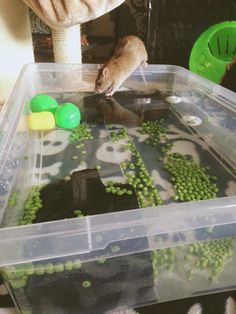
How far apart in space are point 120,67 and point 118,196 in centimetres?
64

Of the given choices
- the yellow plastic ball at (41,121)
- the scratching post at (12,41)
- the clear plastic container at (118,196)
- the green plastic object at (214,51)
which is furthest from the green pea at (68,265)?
the green plastic object at (214,51)

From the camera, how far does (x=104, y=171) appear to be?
947 millimetres

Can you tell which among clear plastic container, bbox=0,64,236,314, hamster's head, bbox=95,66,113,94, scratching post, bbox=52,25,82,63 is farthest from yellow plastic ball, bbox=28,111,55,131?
scratching post, bbox=52,25,82,63

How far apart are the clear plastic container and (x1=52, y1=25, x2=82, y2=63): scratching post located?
0.13m

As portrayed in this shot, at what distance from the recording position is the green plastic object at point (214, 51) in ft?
4.96

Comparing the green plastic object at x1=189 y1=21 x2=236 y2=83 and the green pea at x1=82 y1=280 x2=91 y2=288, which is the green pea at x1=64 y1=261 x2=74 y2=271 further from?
the green plastic object at x1=189 y1=21 x2=236 y2=83

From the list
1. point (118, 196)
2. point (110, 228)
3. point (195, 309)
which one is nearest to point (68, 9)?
point (118, 196)

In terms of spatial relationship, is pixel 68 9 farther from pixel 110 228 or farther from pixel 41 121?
pixel 110 228

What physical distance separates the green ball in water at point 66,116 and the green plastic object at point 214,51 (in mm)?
773

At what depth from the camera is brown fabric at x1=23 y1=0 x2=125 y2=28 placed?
1006 mm

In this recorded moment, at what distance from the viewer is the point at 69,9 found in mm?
1017

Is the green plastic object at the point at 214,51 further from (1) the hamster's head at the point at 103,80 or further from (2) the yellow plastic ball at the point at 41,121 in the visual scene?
(2) the yellow plastic ball at the point at 41,121

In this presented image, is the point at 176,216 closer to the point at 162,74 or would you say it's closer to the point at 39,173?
the point at 39,173

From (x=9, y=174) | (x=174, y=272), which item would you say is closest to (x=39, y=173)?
(x=9, y=174)
